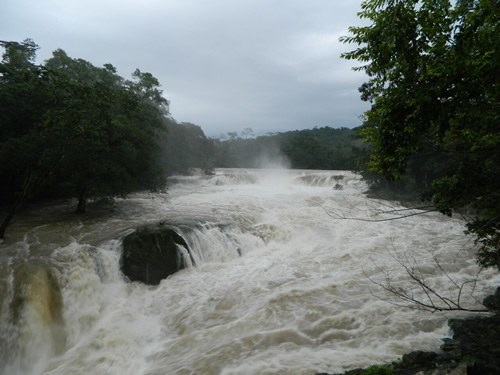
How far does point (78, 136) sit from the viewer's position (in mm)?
11125

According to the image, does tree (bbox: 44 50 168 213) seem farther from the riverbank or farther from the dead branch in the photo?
the riverbank

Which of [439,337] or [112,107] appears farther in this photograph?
[112,107]

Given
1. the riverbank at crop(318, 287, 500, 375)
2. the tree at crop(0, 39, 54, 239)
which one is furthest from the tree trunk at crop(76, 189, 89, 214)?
the riverbank at crop(318, 287, 500, 375)

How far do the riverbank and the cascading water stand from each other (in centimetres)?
52

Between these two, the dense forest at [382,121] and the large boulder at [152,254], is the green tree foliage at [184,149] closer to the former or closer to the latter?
the dense forest at [382,121]

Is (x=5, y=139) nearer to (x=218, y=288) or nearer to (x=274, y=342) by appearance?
(x=218, y=288)

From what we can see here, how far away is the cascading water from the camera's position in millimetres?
5379

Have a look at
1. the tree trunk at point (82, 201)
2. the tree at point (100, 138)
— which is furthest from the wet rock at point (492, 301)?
the tree trunk at point (82, 201)

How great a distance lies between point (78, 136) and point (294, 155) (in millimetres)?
41056

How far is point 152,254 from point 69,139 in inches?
210

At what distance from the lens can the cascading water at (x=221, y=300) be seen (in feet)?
17.6

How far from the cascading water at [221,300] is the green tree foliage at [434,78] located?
297 cm

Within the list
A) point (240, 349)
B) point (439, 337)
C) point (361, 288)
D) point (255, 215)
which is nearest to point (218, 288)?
point (240, 349)

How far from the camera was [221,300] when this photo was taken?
7.46m
